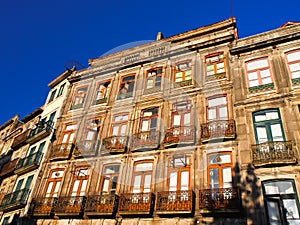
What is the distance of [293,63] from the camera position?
13508 mm

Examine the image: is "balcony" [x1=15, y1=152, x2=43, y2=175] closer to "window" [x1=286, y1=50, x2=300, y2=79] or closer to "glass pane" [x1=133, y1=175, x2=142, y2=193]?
"glass pane" [x1=133, y1=175, x2=142, y2=193]

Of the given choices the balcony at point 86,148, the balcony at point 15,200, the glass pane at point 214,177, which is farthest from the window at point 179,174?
the balcony at point 15,200

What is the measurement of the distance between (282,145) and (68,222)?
37.2 ft

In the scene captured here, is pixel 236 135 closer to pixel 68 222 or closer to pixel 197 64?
pixel 197 64

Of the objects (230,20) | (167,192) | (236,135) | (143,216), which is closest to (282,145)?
(236,135)

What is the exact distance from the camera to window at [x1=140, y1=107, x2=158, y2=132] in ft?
50.1

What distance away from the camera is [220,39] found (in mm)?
16281

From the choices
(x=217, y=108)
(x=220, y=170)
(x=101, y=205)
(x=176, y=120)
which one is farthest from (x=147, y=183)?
(x=217, y=108)

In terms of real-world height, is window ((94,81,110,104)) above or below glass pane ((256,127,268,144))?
above

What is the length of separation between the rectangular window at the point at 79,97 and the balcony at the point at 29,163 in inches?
174

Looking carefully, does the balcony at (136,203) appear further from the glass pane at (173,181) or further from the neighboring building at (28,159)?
the neighboring building at (28,159)

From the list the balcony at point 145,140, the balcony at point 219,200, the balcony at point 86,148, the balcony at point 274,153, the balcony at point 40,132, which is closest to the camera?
the balcony at point 219,200

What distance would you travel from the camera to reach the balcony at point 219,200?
34.4ft

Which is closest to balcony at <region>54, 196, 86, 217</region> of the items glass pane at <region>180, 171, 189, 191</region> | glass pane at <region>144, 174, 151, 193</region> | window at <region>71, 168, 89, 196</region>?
window at <region>71, 168, 89, 196</region>
